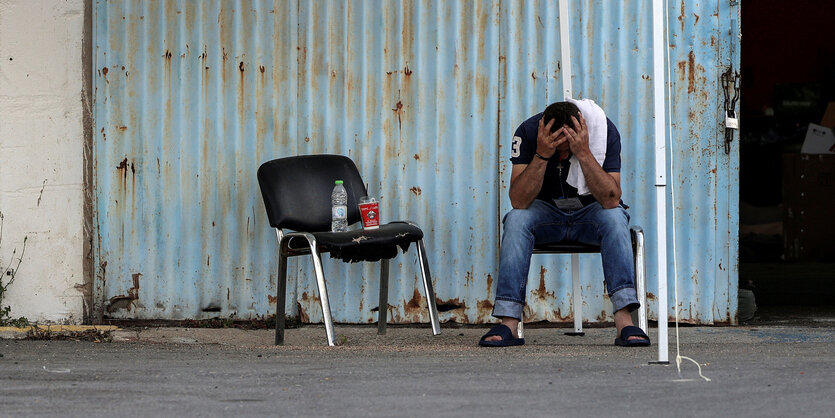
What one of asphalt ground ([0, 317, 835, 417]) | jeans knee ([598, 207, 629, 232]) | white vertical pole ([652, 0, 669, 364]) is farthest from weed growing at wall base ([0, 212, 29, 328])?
white vertical pole ([652, 0, 669, 364])

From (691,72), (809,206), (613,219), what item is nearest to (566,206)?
(613,219)

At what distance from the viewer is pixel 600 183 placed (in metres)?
4.88

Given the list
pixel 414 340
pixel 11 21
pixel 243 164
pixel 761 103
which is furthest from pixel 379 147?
pixel 761 103

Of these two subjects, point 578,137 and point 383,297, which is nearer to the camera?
point 578,137

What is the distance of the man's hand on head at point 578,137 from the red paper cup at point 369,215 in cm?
105

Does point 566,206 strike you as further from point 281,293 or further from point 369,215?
point 281,293

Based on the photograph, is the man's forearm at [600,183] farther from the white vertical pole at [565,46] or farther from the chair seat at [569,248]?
the white vertical pole at [565,46]

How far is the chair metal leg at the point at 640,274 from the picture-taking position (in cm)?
486

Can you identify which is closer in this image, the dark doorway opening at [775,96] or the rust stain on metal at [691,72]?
the rust stain on metal at [691,72]

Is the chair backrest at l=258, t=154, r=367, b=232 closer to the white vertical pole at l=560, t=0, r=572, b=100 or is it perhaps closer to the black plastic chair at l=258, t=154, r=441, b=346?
the black plastic chair at l=258, t=154, r=441, b=346

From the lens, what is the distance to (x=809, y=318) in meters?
6.24

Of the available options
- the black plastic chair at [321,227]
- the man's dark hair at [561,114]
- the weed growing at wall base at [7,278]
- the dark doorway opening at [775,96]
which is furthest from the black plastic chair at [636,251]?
the dark doorway opening at [775,96]

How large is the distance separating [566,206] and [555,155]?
25 centimetres

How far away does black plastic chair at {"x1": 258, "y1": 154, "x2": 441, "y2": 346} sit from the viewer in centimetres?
495
